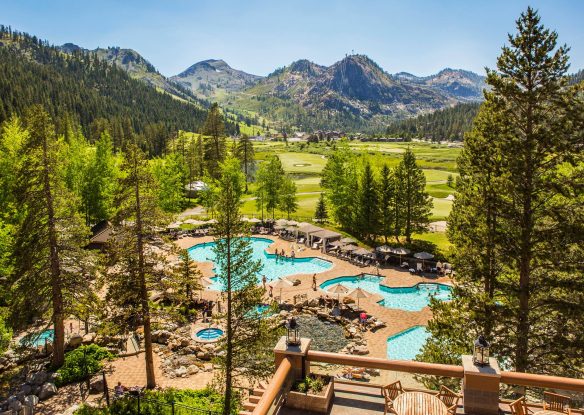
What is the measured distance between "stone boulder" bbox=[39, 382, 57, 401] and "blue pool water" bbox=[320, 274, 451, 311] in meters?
19.9

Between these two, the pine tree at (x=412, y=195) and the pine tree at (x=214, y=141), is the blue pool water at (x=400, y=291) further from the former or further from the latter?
the pine tree at (x=214, y=141)

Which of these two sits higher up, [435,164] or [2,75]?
[2,75]

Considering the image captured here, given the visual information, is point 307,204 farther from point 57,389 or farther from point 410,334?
point 57,389

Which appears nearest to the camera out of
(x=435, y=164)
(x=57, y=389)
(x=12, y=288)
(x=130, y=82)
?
(x=57, y=389)

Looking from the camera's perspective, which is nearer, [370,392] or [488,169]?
[370,392]

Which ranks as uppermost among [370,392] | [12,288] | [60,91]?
[60,91]

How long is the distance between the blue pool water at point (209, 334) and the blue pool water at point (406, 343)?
414 inches

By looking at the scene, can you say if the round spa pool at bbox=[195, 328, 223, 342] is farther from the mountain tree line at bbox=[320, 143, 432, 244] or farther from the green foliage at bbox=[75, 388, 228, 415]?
the mountain tree line at bbox=[320, 143, 432, 244]

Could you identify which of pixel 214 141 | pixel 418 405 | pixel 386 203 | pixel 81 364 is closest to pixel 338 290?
pixel 81 364

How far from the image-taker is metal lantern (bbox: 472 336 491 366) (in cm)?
772

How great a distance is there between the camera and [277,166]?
184 feet

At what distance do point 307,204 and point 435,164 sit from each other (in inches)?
2180

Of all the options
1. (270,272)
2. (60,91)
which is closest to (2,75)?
(60,91)

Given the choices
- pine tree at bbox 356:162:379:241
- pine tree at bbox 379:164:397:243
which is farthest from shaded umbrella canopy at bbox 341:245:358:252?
pine tree at bbox 379:164:397:243
